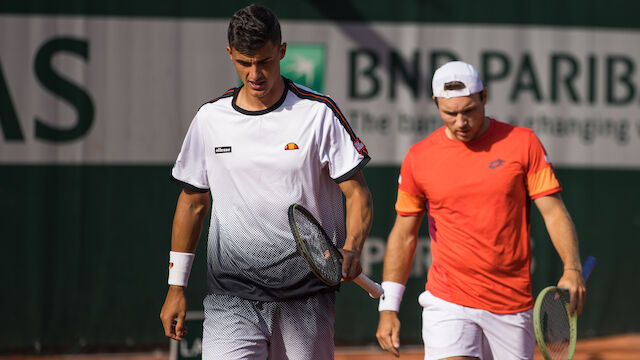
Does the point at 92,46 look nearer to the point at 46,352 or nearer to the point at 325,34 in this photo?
the point at 325,34

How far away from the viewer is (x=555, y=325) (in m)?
3.60

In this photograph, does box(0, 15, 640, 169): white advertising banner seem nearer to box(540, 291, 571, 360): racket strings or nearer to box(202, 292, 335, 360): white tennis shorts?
box(540, 291, 571, 360): racket strings

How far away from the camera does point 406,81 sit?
24.2 ft

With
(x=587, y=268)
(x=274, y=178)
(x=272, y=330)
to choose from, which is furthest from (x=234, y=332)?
(x=587, y=268)

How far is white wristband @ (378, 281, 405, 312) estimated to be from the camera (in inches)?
151

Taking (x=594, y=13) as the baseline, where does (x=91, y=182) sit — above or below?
below

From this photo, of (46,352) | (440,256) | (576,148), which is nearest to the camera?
(440,256)

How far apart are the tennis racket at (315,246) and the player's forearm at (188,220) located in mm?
521

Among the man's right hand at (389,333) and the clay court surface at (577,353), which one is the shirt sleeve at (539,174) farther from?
the clay court surface at (577,353)

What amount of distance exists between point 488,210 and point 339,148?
0.86 m

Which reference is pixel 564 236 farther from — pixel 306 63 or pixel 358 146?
pixel 306 63

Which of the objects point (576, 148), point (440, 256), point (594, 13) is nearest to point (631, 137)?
point (576, 148)

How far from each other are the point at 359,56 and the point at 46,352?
3.70m

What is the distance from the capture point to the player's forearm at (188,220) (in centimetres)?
346
